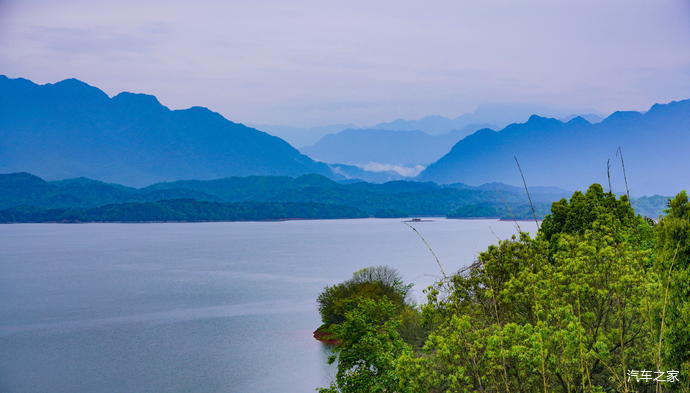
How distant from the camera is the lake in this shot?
4878cm

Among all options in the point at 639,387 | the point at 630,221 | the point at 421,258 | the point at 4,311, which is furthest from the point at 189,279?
the point at 639,387

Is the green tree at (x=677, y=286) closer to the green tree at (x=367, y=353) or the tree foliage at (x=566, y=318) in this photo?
the tree foliage at (x=566, y=318)

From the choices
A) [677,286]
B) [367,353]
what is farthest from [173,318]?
[677,286]

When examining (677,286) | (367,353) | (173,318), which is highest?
(677,286)

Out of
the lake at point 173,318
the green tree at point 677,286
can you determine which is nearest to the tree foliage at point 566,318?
the green tree at point 677,286

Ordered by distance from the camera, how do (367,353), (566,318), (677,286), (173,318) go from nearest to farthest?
(566,318), (677,286), (367,353), (173,318)

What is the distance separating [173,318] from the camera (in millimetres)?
78500

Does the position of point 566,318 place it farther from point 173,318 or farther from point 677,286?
point 173,318

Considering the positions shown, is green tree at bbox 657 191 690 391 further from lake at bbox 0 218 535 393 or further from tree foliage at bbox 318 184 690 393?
lake at bbox 0 218 535 393

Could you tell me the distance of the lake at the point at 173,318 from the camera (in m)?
48.8

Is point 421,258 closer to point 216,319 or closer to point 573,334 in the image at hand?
point 216,319

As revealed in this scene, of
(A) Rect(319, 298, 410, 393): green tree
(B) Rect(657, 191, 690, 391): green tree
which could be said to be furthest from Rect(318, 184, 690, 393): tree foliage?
(A) Rect(319, 298, 410, 393): green tree

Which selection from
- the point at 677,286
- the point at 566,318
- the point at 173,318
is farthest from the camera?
the point at 173,318

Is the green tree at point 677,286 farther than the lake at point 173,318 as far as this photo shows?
No
